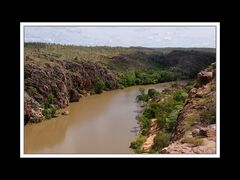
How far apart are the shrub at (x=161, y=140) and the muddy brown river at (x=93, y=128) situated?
50 cm

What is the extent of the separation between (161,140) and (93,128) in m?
1.82

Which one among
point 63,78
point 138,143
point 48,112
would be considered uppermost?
point 63,78

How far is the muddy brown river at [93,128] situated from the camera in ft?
25.7

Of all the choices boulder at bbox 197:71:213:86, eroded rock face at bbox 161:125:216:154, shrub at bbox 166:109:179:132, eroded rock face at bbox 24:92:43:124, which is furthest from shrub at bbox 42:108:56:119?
eroded rock face at bbox 161:125:216:154

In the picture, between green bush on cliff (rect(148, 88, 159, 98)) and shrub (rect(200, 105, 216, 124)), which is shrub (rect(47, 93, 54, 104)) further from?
shrub (rect(200, 105, 216, 124))

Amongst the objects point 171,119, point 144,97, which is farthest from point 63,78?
point 171,119

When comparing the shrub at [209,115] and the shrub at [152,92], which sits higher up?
the shrub at [152,92]

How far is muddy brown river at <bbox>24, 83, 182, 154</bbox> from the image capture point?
25.7 feet

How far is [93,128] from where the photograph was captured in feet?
32.3

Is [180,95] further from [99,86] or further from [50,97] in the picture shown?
[99,86]

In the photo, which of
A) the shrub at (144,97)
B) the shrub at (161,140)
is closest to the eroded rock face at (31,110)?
the shrub at (144,97)

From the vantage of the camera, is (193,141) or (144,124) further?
(144,124)

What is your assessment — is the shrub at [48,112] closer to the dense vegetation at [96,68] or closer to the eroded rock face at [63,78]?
the dense vegetation at [96,68]

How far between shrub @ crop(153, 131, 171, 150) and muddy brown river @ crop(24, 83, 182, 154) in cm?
50
